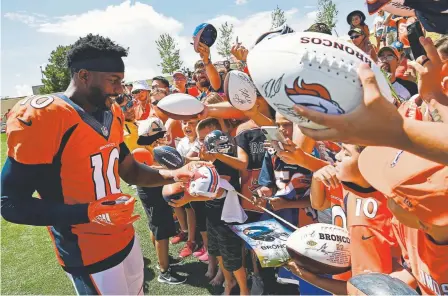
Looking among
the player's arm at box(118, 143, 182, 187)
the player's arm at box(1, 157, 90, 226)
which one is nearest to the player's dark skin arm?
the player's arm at box(1, 157, 90, 226)

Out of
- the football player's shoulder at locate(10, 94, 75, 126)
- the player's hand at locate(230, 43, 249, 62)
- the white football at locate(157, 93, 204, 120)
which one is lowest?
the white football at locate(157, 93, 204, 120)

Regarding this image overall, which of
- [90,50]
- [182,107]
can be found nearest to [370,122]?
[90,50]

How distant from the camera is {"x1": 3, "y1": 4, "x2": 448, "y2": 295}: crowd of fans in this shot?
1.04 metres

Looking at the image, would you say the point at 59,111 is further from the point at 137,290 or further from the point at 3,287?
the point at 3,287

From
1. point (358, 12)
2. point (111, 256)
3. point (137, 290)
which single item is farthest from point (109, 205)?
point (358, 12)

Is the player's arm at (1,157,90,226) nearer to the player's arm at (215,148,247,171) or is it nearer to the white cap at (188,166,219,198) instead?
the white cap at (188,166,219,198)

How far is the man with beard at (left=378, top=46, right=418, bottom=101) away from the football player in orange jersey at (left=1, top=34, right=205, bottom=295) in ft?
10.7

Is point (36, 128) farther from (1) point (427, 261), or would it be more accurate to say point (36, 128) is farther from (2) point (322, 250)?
(1) point (427, 261)

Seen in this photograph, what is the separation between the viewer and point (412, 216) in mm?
1298

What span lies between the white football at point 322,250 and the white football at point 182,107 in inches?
78.4

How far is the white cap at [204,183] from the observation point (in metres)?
2.67

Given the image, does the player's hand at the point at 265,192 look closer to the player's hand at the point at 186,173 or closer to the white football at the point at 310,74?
the player's hand at the point at 186,173

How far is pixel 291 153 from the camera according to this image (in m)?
2.20
